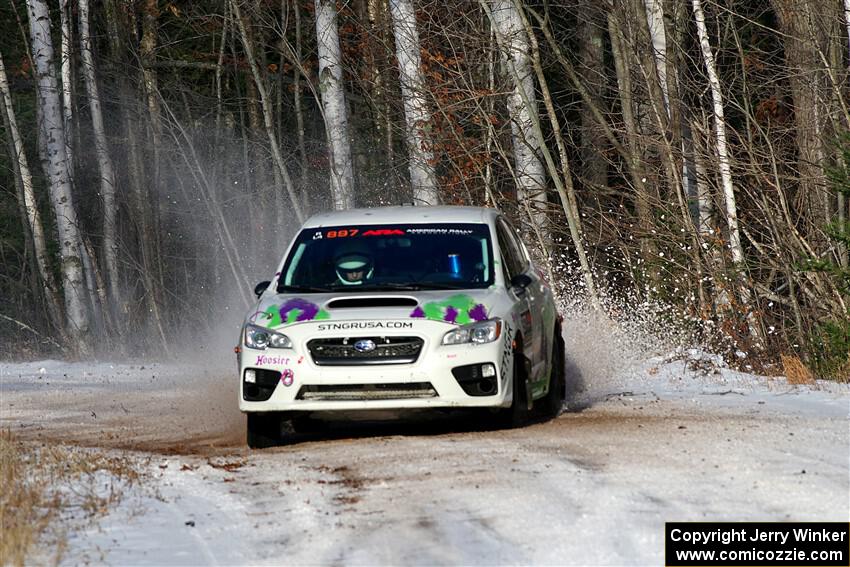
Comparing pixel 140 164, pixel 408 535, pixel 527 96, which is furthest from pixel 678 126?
pixel 140 164

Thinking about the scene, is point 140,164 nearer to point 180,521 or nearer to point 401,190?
point 401,190

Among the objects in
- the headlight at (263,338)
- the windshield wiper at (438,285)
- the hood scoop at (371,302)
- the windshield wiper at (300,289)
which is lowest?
the headlight at (263,338)

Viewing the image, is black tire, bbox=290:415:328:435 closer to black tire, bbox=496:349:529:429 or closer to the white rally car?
the white rally car

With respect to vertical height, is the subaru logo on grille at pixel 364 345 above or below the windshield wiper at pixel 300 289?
below

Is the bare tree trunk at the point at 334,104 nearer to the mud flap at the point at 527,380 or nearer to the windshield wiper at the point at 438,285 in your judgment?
the windshield wiper at the point at 438,285

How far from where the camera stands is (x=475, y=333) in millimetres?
10227

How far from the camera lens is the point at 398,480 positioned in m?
8.34

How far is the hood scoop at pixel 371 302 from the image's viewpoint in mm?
10367

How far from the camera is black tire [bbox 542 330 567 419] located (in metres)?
12.2

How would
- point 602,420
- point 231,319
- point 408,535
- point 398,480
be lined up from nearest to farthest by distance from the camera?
1. point 408,535
2. point 398,480
3. point 602,420
4. point 231,319

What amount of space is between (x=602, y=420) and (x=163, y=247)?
2701 cm

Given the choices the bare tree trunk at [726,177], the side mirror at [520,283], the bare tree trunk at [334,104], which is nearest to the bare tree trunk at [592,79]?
the bare tree trunk at [334,104]

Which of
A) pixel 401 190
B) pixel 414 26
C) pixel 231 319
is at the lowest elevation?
pixel 231 319

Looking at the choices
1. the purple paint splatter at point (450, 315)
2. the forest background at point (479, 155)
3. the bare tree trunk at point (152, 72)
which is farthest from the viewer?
the bare tree trunk at point (152, 72)
